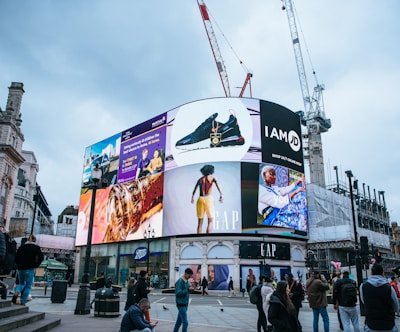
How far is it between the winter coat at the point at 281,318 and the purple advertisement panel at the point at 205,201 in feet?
123

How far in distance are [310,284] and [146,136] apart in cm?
4694

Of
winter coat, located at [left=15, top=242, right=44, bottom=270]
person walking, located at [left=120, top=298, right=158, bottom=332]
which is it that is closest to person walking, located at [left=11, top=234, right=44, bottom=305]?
winter coat, located at [left=15, top=242, right=44, bottom=270]

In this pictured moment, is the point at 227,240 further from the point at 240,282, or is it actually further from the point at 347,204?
the point at 347,204

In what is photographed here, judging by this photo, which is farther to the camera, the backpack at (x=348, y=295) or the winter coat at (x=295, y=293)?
the winter coat at (x=295, y=293)

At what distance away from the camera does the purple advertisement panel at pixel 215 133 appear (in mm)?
45812

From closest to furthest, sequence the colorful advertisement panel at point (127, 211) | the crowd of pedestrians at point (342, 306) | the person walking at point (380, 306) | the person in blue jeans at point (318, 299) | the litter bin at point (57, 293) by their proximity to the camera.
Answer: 1. the crowd of pedestrians at point (342, 306)
2. the person walking at point (380, 306)
3. the person in blue jeans at point (318, 299)
4. the litter bin at point (57, 293)
5. the colorful advertisement panel at point (127, 211)

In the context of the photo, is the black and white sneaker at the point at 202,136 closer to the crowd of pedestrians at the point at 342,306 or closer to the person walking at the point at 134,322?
the crowd of pedestrians at the point at 342,306

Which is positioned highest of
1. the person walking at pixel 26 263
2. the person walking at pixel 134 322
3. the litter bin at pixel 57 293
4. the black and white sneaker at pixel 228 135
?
the black and white sneaker at pixel 228 135

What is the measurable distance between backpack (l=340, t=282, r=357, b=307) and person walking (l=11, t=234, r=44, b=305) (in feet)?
27.4

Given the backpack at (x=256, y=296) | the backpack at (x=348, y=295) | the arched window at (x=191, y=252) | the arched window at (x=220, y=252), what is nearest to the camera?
the backpack at (x=348, y=295)

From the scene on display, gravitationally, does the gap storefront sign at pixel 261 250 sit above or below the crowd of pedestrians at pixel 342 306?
above

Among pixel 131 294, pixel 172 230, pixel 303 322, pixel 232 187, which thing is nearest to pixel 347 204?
pixel 232 187

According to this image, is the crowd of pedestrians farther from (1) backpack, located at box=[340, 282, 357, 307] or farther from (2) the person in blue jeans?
(2) the person in blue jeans

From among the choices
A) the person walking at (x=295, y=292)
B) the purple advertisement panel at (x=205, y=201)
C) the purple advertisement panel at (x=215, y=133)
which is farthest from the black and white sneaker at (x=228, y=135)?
the person walking at (x=295, y=292)
